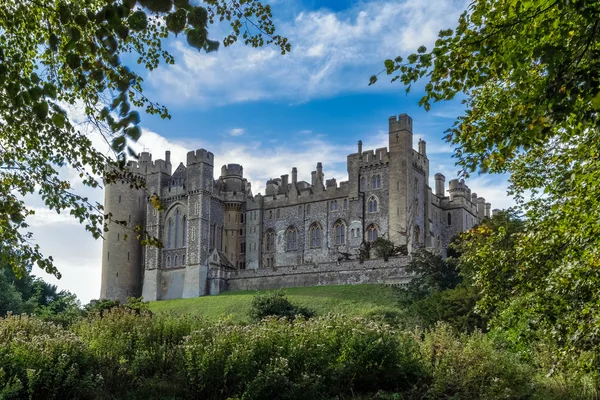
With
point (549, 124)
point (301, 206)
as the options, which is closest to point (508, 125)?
point (549, 124)

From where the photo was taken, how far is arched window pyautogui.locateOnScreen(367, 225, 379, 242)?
50.7m

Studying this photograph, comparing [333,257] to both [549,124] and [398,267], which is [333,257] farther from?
[549,124]

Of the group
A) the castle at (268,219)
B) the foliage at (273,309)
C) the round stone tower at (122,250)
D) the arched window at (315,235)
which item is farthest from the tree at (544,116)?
the round stone tower at (122,250)

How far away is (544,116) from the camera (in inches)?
255

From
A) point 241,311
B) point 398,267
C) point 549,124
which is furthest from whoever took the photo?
point 398,267

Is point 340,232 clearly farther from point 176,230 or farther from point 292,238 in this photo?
point 176,230

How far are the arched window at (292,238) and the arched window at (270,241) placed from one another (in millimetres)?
1643

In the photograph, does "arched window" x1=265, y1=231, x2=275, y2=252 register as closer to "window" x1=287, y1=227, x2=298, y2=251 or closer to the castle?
the castle

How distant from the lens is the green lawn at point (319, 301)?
119 ft

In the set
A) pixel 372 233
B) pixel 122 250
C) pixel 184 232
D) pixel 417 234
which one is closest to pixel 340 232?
A: pixel 372 233

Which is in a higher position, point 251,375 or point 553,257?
point 553,257

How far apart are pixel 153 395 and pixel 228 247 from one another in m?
46.0

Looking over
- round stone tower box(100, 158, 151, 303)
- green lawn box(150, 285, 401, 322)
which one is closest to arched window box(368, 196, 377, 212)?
green lawn box(150, 285, 401, 322)

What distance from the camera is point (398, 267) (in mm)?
42844
